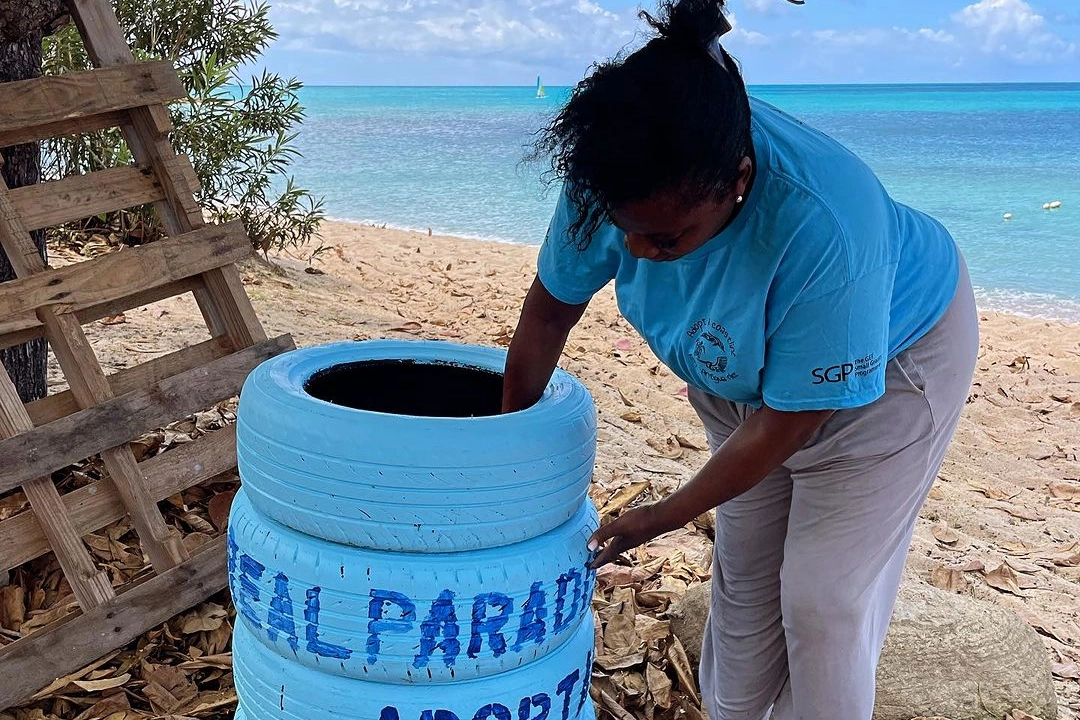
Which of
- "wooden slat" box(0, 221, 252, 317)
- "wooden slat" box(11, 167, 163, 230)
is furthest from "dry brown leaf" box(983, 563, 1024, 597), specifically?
"wooden slat" box(11, 167, 163, 230)

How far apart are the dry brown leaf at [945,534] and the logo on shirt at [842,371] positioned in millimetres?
2920

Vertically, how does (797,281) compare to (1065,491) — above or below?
above

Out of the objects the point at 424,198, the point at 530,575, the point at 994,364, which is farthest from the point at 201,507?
the point at 424,198

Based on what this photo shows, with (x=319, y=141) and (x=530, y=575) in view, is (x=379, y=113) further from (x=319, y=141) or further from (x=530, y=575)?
(x=530, y=575)

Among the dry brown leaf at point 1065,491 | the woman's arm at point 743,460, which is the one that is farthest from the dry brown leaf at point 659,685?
the dry brown leaf at point 1065,491

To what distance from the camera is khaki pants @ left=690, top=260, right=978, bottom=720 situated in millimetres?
2113

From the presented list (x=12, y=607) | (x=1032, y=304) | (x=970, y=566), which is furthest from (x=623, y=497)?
(x=1032, y=304)

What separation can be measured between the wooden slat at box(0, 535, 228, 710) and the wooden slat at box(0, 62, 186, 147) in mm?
1435

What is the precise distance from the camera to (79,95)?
3111 millimetres

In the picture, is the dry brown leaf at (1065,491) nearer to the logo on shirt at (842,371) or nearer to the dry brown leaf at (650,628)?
the dry brown leaf at (650,628)

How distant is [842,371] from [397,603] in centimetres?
94

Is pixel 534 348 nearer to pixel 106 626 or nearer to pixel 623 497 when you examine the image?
pixel 106 626

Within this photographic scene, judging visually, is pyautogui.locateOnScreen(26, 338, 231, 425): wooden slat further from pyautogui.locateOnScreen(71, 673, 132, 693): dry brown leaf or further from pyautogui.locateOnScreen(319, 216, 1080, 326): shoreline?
pyautogui.locateOnScreen(319, 216, 1080, 326): shoreline

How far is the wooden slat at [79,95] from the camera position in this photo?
2992 millimetres
